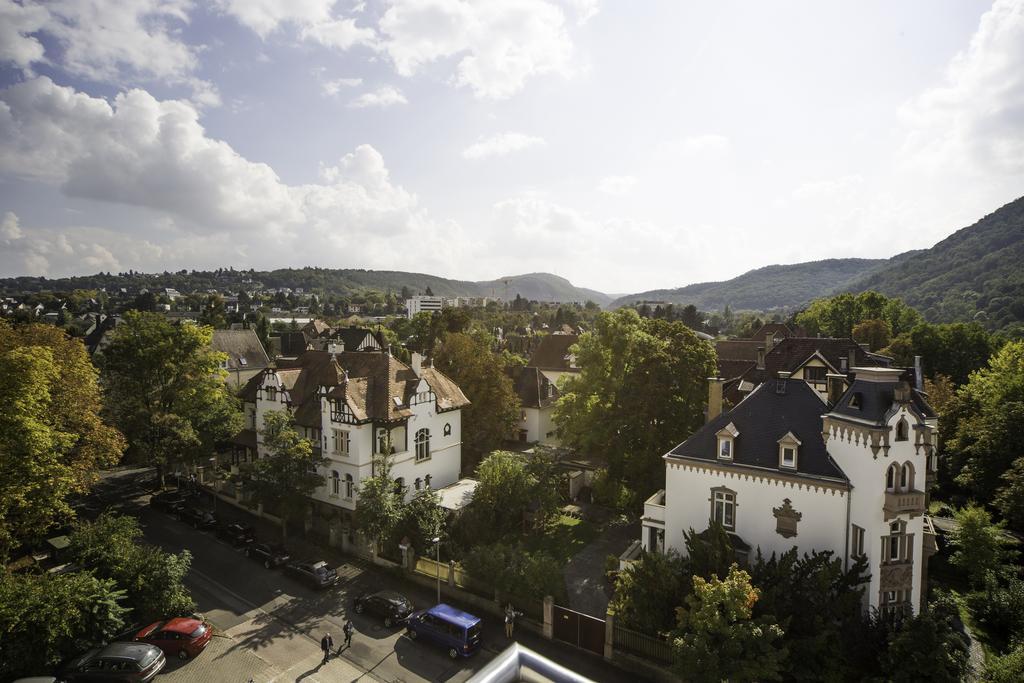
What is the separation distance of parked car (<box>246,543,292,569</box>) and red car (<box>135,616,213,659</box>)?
7083 mm

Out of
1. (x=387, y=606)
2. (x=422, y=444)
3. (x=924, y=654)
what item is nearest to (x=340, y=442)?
(x=422, y=444)

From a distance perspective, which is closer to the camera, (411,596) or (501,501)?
(411,596)

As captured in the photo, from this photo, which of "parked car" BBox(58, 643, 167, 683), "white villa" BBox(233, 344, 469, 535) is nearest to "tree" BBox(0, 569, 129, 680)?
"parked car" BBox(58, 643, 167, 683)

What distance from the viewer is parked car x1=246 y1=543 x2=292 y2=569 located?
97.5 feet

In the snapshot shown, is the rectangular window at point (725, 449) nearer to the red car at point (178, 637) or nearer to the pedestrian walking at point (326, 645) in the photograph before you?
the pedestrian walking at point (326, 645)

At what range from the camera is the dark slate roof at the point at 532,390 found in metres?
53.2

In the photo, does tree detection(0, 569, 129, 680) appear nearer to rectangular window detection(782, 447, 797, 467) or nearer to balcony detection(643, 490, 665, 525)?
balcony detection(643, 490, 665, 525)

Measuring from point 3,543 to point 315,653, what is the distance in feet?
53.8

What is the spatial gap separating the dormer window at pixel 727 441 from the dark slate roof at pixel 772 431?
0.23 metres

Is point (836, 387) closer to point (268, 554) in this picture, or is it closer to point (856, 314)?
point (268, 554)

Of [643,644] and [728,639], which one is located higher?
[728,639]

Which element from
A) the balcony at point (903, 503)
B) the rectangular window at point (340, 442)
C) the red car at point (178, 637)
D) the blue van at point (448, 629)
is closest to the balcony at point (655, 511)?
the balcony at point (903, 503)

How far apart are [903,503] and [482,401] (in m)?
30.2

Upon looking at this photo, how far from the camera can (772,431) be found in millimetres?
25125
